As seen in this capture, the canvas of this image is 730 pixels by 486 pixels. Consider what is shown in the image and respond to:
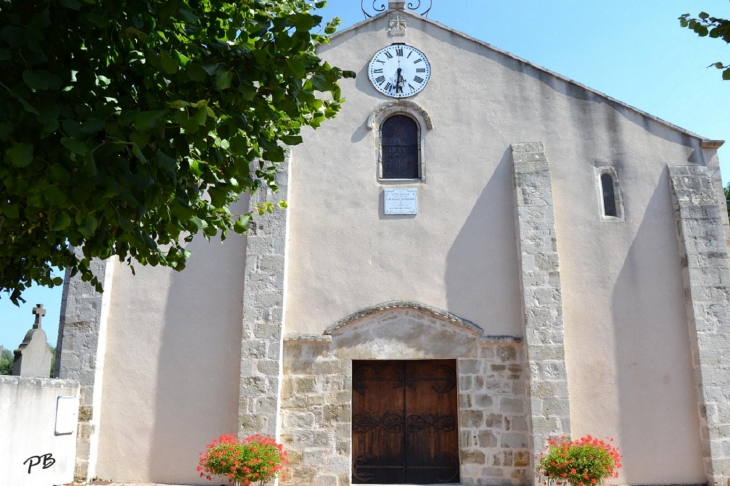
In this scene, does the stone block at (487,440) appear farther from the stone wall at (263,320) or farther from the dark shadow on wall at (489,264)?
the stone wall at (263,320)

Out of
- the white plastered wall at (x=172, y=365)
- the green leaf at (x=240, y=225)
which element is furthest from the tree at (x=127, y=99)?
the white plastered wall at (x=172, y=365)

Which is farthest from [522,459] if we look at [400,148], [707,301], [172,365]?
[172,365]

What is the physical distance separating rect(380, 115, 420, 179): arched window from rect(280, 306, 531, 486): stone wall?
221cm

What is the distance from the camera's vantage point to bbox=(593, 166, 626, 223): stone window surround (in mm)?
10078

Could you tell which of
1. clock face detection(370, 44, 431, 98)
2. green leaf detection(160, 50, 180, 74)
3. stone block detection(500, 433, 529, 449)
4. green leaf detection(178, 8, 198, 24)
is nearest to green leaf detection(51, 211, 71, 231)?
green leaf detection(160, 50, 180, 74)

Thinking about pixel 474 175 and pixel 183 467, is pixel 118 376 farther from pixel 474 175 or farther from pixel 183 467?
pixel 474 175

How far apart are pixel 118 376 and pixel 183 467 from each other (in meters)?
1.65

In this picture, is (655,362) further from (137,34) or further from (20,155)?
(20,155)

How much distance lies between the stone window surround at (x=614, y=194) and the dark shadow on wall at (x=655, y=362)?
1.20ft

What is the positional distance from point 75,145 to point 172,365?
22.2ft

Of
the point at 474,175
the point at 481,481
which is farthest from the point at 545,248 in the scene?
the point at 481,481

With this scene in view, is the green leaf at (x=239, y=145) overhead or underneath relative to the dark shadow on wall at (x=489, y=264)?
underneath

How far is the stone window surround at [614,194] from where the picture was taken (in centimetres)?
1008

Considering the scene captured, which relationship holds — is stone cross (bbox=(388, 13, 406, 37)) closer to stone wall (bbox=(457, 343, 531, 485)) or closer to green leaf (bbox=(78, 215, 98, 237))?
stone wall (bbox=(457, 343, 531, 485))
